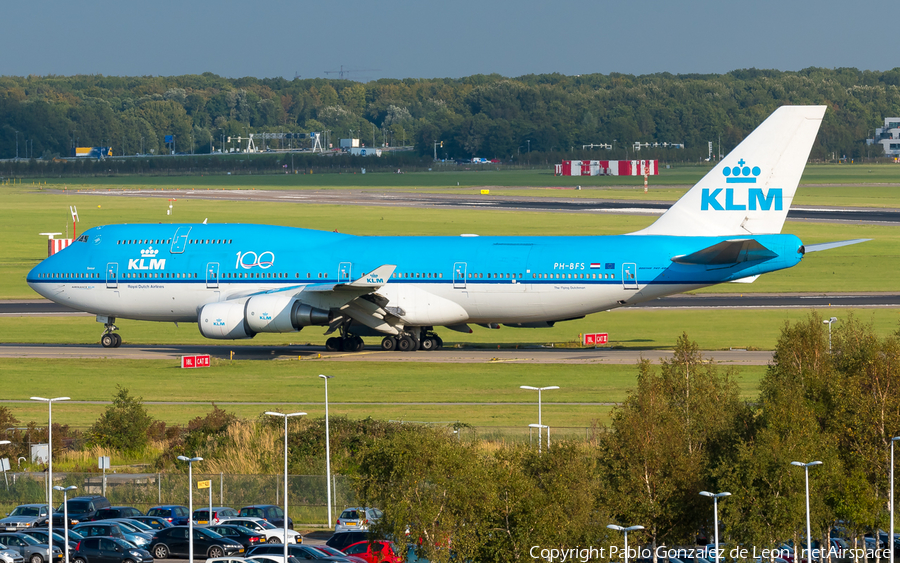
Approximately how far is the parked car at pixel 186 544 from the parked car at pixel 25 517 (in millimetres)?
5495

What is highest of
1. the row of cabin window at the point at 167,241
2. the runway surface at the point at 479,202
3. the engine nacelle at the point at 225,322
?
the runway surface at the point at 479,202

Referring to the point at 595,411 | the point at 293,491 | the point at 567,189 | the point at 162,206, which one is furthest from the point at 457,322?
the point at 567,189

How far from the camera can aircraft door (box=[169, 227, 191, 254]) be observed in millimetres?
62250

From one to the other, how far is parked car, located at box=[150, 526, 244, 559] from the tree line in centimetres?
412

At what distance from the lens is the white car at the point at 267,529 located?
33.3 m

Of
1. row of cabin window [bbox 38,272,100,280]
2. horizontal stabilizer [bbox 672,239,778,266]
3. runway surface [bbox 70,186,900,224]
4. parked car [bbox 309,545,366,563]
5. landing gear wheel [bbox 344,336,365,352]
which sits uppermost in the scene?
runway surface [bbox 70,186,900,224]

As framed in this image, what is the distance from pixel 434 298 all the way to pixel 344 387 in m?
9.00

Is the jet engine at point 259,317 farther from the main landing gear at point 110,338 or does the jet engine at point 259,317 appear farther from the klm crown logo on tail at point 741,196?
the klm crown logo on tail at point 741,196

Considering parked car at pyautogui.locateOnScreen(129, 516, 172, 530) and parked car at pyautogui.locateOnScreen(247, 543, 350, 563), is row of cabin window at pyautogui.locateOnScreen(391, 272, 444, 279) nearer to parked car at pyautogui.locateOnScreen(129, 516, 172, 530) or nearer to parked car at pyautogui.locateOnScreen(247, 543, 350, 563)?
parked car at pyautogui.locateOnScreen(129, 516, 172, 530)

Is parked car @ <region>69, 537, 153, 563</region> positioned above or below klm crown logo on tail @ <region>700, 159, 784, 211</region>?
below

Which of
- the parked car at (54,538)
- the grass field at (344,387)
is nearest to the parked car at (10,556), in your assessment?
the parked car at (54,538)

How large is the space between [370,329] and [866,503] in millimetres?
34771

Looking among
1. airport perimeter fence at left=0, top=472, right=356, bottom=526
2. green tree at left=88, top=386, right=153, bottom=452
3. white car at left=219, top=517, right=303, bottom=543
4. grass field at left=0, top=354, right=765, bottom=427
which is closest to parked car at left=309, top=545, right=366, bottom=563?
white car at left=219, top=517, right=303, bottom=543

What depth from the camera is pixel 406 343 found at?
202 ft
